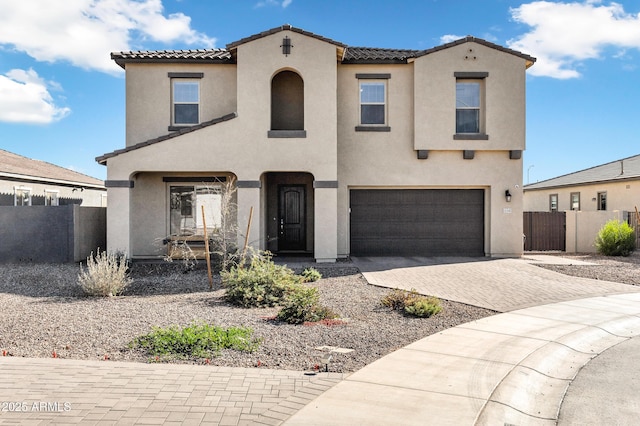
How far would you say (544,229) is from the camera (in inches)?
861

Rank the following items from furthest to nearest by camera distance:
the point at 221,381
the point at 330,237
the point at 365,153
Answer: the point at 365,153 → the point at 330,237 → the point at 221,381

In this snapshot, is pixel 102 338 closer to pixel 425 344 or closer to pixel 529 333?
pixel 425 344

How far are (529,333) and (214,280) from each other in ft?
27.5

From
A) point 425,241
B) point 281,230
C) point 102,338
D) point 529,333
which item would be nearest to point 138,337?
point 102,338

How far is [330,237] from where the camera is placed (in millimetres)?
16500

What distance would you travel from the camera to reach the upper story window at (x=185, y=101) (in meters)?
17.8

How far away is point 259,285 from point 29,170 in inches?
709

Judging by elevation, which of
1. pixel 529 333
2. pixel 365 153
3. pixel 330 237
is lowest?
pixel 529 333

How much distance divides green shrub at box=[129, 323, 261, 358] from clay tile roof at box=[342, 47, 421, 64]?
41.9 ft

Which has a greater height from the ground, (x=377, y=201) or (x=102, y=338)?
(x=377, y=201)

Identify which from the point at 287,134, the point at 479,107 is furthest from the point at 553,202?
the point at 287,134

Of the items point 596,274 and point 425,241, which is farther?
point 425,241

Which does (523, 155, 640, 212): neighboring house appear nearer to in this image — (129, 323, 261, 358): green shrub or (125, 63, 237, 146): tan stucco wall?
(125, 63, 237, 146): tan stucco wall

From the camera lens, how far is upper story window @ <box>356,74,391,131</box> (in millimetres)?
18062
